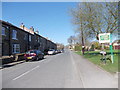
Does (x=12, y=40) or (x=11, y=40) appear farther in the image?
(x=12, y=40)

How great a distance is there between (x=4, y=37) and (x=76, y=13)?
1286 cm

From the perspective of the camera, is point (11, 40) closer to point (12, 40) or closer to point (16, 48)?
point (12, 40)

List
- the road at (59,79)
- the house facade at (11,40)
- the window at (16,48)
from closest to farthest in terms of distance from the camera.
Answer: the road at (59,79) → the house facade at (11,40) → the window at (16,48)

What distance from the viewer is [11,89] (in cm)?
632

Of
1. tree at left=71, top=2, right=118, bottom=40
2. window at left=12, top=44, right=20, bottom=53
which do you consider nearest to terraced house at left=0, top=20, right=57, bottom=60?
window at left=12, top=44, right=20, bottom=53

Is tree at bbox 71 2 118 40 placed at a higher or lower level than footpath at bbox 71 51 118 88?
higher

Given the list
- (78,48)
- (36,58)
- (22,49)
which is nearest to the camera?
(36,58)

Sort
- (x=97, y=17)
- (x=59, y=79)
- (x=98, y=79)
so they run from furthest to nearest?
(x=97, y=17)
(x=59, y=79)
(x=98, y=79)

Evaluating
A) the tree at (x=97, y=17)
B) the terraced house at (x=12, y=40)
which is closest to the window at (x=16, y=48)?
the terraced house at (x=12, y=40)

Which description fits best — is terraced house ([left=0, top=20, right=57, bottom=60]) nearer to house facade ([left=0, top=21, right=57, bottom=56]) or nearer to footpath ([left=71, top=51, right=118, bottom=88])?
house facade ([left=0, top=21, right=57, bottom=56])

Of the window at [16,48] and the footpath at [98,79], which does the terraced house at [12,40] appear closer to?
the window at [16,48]

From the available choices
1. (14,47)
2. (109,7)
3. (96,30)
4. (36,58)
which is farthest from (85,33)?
(14,47)

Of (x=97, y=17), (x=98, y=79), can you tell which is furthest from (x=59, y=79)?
(x=97, y=17)

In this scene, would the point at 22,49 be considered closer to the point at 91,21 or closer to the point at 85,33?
the point at 85,33
